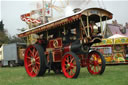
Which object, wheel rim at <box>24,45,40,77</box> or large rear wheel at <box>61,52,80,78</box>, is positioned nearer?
large rear wheel at <box>61,52,80,78</box>

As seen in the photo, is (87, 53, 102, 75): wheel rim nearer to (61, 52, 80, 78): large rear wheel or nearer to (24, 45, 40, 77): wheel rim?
(61, 52, 80, 78): large rear wheel

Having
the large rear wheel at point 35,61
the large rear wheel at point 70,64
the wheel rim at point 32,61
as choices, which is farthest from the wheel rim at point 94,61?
the wheel rim at point 32,61

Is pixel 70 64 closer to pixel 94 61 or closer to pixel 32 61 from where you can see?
pixel 94 61

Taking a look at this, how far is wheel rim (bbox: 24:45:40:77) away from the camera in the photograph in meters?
8.19

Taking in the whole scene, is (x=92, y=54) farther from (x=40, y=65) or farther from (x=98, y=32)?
(x=40, y=65)

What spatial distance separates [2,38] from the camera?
40.2m

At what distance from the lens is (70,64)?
685 centimetres

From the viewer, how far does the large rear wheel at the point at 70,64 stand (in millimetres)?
6496

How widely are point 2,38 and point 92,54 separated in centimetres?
3525

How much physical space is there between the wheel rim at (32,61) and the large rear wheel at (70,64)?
4.74 feet

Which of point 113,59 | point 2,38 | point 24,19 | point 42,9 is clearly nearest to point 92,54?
point 113,59

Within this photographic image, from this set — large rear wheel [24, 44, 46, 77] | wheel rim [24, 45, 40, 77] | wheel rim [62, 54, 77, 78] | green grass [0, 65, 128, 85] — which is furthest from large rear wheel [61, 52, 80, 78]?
wheel rim [24, 45, 40, 77]

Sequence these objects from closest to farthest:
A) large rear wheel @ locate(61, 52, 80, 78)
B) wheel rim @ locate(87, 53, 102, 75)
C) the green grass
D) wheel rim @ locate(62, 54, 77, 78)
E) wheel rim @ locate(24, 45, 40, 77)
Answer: the green grass → large rear wheel @ locate(61, 52, 80, 78) → wheel rim @ locate(62, 54, 77, 78) → wheel rim @ locate(87, 53, 102, 75) → wheel rim @ locate(24, 45, 40, 77)

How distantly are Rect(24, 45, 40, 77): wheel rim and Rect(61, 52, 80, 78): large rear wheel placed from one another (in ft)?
4.74
